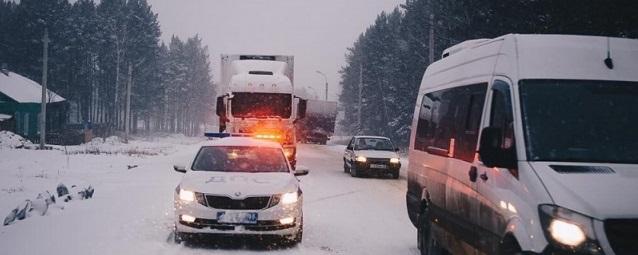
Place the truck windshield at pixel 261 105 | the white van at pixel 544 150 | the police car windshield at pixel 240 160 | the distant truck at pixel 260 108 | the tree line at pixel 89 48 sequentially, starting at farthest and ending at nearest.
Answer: the tree line at pixel 89 48 → the truck windshield at pixel 261 105 → the distant truck at pixel 260 108 → the police car windshield at pixel 240 160 → the white van at pixel 544 150

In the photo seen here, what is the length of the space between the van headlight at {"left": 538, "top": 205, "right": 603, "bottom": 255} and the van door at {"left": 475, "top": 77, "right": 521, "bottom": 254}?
18.3 inches

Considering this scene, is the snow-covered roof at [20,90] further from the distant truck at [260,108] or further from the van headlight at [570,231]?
the van headlight at [570,231]

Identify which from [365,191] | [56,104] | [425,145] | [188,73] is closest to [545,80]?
[425,145]

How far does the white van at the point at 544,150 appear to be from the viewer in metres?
4.12

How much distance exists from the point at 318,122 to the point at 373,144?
37.9 meters

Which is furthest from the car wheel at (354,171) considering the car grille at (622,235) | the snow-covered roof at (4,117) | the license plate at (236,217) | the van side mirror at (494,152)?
the snow-covered roof at (4,117)

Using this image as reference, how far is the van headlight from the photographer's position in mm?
4008

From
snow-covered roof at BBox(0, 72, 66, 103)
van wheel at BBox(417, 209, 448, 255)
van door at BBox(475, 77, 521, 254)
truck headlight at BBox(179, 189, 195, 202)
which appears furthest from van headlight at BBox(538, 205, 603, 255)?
snow-covered roof at BBox(0, 72, 66, 103)

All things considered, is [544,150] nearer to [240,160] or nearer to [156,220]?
[240,160]

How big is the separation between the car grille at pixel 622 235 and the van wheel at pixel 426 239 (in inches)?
129

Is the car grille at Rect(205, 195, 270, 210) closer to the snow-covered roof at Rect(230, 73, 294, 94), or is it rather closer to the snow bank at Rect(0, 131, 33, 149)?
the snow-covered roof at Rect(230, 73, 294, 94)

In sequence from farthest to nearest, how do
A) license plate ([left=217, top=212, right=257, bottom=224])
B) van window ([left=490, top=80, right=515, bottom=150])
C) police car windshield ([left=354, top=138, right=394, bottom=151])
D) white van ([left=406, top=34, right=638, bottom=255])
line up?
1. police car windshield ([left=354, top=138, right=394, bottom=151])
2. license plate ([left=217, top=212, right=257, bottom=224])
3. van window ([left=490, top=80, right=515, bottom=150])
4. white van ([left=406, top=34, right=638, bottom=255])

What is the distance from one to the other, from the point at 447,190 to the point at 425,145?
1441 mm

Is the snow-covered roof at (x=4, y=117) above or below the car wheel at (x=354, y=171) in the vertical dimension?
above
